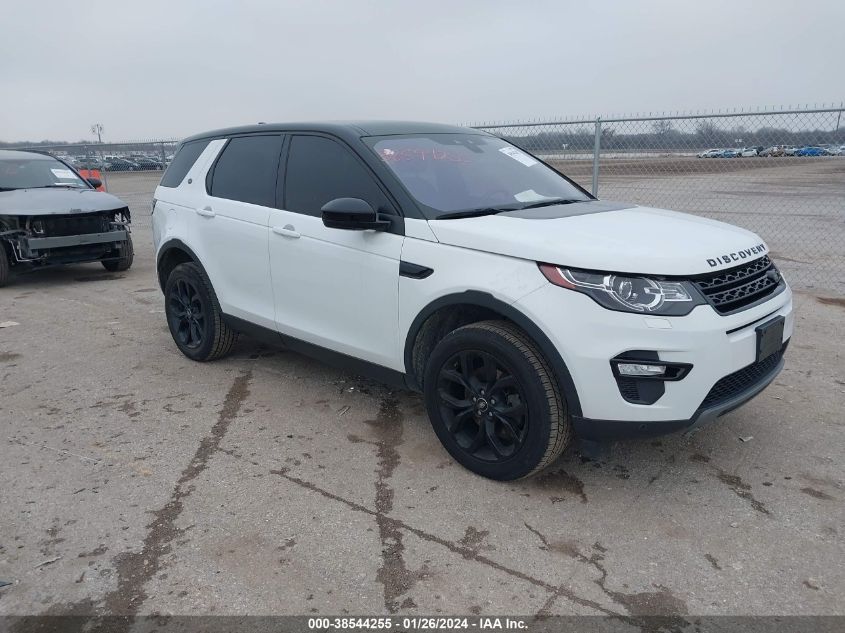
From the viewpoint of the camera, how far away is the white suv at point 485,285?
2.81 meters

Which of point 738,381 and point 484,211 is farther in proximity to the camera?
point 484,211

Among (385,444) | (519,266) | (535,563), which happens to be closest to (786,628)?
(535,563)

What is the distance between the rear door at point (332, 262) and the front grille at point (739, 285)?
151cm

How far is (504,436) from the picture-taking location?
3268 mm

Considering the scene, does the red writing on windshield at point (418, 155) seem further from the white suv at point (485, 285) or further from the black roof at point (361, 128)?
the black roof at point (361, 128)

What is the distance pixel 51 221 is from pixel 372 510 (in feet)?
21.8

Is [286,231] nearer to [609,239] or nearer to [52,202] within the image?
[609,239]

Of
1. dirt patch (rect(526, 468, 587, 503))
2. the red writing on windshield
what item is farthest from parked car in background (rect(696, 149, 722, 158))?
dirt patch (rect(526, 468, 587, 503))

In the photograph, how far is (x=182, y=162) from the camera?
17.0ft

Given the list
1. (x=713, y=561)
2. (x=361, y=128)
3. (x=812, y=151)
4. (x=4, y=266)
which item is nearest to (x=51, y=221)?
(x=4, y=266)

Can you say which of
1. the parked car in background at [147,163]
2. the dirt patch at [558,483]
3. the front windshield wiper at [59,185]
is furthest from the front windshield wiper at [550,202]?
the parked car in background at [147,163]

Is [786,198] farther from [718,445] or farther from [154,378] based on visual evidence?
[154,378]

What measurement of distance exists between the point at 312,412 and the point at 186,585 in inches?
66.9

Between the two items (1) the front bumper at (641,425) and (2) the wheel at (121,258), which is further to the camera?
(2) the wheel at (121,258)
